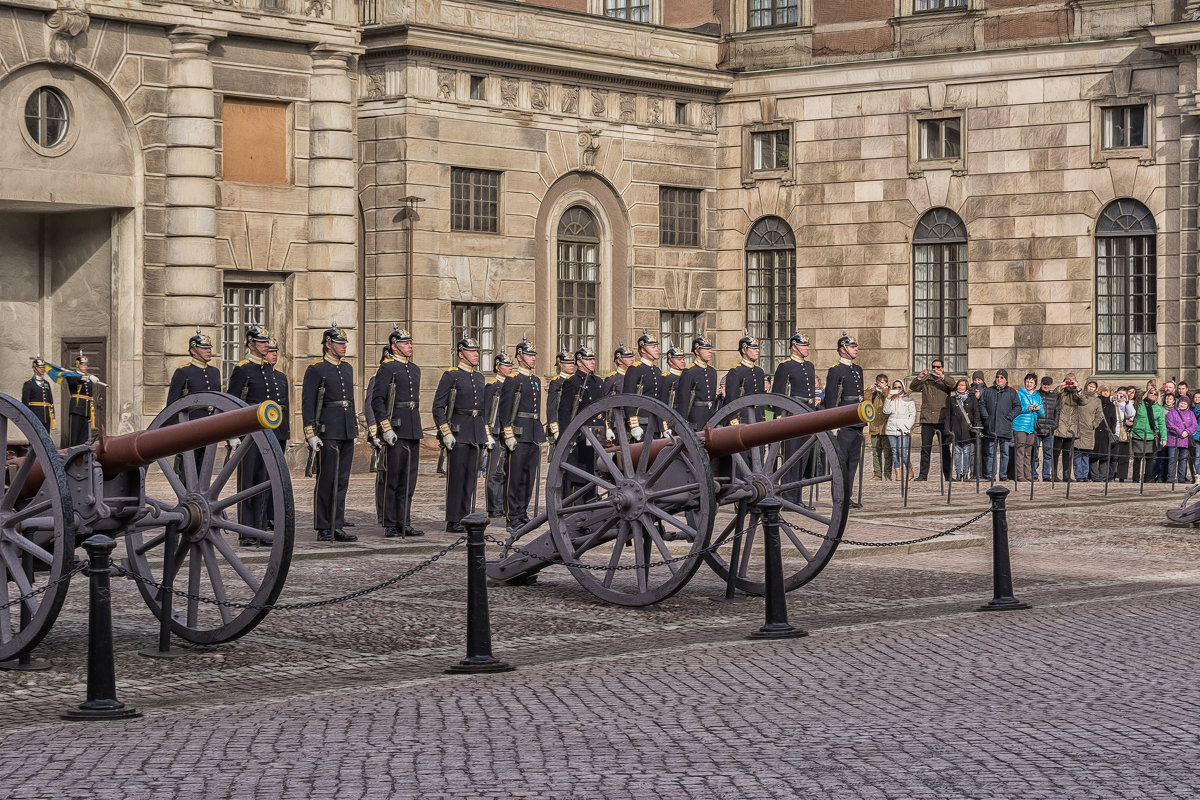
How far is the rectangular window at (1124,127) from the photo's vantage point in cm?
3234

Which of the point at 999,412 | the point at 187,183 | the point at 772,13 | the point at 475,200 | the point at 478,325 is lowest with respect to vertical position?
the point at 999,412

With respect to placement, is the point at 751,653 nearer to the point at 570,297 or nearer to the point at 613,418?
the point at 613,418

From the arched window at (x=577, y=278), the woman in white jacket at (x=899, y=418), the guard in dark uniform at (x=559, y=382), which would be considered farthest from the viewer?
the arched window at (x=577, y=278)

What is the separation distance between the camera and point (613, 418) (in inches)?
521

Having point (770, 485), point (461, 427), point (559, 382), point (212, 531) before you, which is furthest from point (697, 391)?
Answer: point (212, 531)

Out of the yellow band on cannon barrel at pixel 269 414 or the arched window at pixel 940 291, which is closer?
the yellow band on cannon barrel at pixel 269 414

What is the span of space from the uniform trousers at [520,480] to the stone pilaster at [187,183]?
9.15m

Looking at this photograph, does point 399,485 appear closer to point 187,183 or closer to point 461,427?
point 461,427

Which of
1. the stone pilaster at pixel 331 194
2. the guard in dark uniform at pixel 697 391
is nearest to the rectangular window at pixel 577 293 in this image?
the stone pilaster at pixel 331 194

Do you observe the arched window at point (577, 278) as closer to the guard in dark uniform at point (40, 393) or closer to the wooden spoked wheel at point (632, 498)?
the guard in dark uniform at point (40, 393)

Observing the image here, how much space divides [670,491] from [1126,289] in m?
21.8

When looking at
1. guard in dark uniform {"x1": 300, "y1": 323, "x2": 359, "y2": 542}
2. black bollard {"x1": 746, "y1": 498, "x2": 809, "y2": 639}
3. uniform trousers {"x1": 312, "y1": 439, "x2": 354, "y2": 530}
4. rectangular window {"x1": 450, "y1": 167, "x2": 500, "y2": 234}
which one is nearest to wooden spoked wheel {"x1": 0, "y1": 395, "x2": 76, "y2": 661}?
black bollard {"x1": 746, "y1": 498, "x2": 809, "y2": 639}

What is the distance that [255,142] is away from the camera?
27984mm

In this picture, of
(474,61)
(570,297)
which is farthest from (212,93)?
(570,297)
